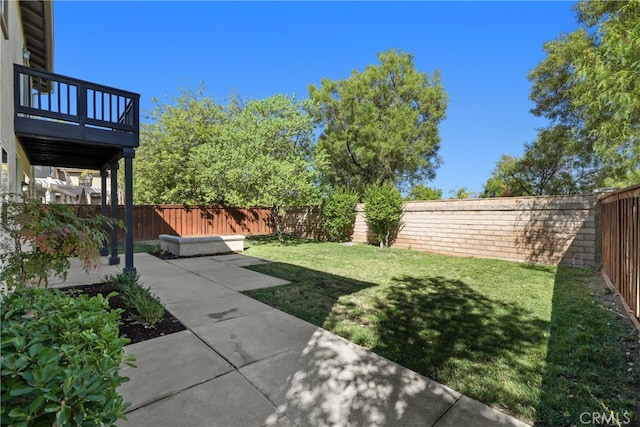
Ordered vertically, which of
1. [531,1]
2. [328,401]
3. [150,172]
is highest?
[531,1]

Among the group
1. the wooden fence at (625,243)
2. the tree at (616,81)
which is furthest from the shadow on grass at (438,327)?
the tree at (616,81)

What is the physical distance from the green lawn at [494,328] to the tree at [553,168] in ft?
33.6

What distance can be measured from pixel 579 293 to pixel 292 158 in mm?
10068

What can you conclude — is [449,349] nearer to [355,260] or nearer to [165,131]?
[355,260]

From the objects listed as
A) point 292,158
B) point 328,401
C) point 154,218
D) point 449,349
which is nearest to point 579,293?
point 449,349

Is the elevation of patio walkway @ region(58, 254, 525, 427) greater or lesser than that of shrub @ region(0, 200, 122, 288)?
lesser

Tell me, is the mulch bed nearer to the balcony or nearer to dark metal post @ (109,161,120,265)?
the balcony

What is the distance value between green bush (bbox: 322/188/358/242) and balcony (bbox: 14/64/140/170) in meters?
8.40

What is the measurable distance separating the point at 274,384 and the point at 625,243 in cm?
506

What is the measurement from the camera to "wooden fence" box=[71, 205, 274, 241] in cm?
1366

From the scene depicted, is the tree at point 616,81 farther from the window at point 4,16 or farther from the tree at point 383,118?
the tree at point 383,118

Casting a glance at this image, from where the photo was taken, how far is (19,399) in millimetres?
954

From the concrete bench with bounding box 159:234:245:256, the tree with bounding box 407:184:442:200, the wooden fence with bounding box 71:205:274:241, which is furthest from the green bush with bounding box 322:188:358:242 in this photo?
the tree with bounding box 407:184:442:200

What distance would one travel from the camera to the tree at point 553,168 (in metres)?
14.4
